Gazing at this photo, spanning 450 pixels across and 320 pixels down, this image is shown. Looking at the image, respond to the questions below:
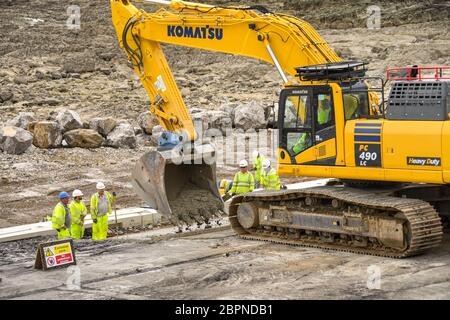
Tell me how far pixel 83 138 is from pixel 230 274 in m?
13.8

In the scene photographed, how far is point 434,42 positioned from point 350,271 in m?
26.7

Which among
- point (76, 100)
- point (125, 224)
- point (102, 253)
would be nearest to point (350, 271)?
point (102, 253)

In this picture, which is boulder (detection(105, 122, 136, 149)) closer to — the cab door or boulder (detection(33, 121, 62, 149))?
boulder (detection(33, 121, 62, 149))

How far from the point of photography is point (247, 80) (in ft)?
126

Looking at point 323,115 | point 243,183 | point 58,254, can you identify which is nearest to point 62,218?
point 58,254

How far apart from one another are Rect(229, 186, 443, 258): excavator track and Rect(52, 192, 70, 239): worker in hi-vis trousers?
2.87 metres

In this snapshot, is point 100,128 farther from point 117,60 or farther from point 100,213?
point 117,60

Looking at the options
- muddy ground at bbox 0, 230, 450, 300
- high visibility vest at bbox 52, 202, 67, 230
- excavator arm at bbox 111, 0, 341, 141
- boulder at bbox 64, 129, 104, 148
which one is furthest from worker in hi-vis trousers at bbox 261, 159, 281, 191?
boulder at bbox 64, 129, 104, 148

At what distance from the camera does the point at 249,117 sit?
29969 mm

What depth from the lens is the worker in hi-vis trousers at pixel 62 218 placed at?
53.6 feet

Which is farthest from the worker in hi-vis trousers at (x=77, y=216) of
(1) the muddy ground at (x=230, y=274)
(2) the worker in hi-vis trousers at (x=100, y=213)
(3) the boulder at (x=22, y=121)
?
(3) the boulder at (x=22, y=121)

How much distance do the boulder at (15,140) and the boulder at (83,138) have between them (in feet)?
4.09

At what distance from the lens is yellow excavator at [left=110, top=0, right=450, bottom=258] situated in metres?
13.7

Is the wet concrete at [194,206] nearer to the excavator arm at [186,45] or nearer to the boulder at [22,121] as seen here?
the excavator arm at [186,45]
